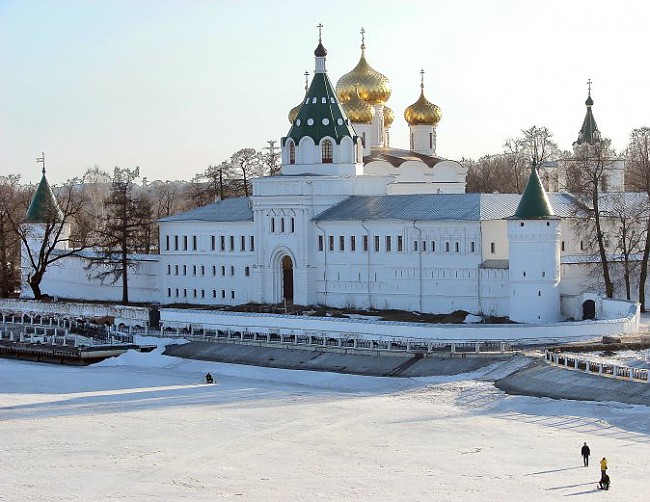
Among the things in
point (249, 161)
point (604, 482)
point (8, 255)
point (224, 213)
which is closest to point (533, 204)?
point (224, 213)

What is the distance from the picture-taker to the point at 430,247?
54.1 m

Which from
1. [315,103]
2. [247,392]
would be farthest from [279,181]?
[247,392]

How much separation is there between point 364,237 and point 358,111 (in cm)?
1106

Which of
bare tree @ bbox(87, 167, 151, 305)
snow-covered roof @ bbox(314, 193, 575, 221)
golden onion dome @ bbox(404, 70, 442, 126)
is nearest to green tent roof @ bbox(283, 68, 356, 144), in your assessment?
snow-covered roof @ bbox(314, 193, 575, 221)

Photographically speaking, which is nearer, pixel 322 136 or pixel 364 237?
pixel 364 237

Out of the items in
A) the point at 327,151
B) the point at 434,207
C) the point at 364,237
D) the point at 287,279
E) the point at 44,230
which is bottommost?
the point at 287,279

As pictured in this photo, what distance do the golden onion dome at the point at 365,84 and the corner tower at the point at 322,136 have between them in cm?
749

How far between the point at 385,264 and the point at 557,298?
7973 mm

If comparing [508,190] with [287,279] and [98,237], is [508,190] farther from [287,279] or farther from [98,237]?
[287,279]

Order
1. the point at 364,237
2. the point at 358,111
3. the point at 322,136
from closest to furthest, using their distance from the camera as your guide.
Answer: the point at 364,237, the point at 322,136, the point at 358,111

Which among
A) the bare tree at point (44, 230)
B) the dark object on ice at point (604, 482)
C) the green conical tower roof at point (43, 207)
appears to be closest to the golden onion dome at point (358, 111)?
the bare tree at point (44, 230)

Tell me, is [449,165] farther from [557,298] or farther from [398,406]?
[398,406]

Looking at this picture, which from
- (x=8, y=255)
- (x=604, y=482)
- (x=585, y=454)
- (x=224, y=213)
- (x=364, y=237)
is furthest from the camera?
(x=8, y=255)

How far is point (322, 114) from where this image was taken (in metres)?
59.4
